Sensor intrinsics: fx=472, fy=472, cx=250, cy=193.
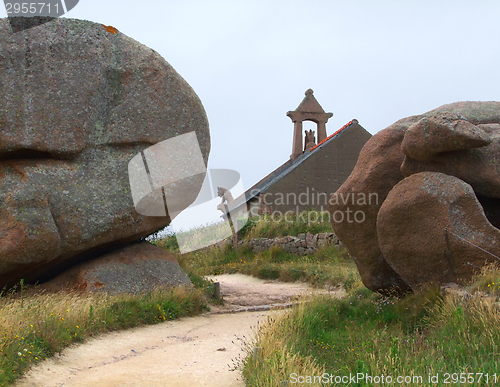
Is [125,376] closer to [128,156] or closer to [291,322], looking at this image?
[291,322]

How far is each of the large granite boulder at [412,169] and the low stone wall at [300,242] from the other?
862 cm

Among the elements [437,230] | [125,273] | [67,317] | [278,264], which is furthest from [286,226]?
[67,317]

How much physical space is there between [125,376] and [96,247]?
445 centimetres

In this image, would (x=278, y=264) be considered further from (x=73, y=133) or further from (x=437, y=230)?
(x=437, y=230)

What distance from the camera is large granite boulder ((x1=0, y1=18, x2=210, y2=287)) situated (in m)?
8.01

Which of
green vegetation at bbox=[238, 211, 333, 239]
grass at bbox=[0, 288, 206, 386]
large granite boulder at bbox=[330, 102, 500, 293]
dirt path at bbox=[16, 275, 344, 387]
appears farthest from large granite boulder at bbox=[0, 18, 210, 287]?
green vegetation at bbox=[238, 211, 333, 239]

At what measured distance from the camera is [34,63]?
8344 millimetres

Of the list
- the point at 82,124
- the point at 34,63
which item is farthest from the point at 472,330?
the point at 34,63

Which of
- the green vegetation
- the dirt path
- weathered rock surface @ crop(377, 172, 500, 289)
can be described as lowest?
the green vegetation

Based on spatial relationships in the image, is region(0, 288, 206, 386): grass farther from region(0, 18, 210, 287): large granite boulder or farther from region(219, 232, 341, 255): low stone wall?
region(219, 232, 341, 255): low stone wall

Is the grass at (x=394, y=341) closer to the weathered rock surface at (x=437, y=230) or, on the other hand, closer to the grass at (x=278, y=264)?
the weathered rock surface at (x=437, y=230)

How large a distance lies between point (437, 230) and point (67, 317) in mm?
5210

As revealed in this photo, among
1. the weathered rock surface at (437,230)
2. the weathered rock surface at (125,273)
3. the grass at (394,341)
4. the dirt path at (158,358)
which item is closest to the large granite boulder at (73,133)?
the weathered rock surface at (125,273)

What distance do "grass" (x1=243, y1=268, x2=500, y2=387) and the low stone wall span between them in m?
9.39
